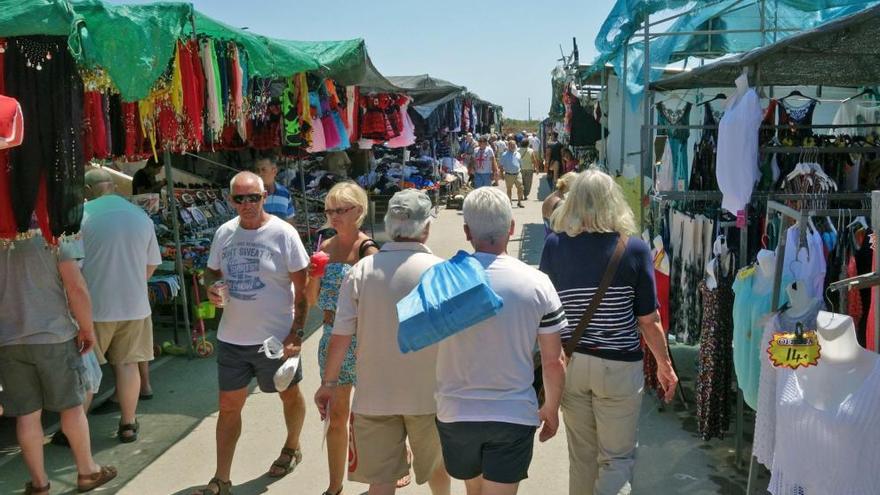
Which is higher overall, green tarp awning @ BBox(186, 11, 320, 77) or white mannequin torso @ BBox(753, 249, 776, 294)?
green tarp awning @ BBox(186, 11, 320, 77)

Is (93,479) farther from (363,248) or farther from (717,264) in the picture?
(717,264)

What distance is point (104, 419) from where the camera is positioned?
5406 millimetres

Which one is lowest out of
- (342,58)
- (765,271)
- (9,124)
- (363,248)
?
(765,271)

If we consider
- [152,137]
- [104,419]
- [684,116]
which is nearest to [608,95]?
[684,116]

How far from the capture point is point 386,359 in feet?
10.4

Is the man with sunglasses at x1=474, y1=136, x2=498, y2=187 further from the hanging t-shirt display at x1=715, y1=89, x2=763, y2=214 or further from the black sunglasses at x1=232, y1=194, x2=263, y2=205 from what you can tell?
the black sunglasses at x1=232, y1=194, x2=263, y2=205

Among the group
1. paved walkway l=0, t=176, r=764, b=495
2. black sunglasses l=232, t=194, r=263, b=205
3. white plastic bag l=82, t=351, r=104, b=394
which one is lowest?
paved walkway l=0, t=176, r=764, b=495

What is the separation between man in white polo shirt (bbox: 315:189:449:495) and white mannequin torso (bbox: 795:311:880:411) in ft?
4.85

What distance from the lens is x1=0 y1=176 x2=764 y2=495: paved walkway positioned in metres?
4.35

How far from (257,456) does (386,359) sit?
6.69ft

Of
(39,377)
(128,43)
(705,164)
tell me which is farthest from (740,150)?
(39,377)

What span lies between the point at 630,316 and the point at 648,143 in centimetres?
294

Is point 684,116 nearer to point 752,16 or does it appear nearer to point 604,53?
point 604,53

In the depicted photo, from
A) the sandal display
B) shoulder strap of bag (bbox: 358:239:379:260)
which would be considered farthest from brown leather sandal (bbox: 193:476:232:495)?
shoulder strap of bag (bbox: 358:239:379:260)
